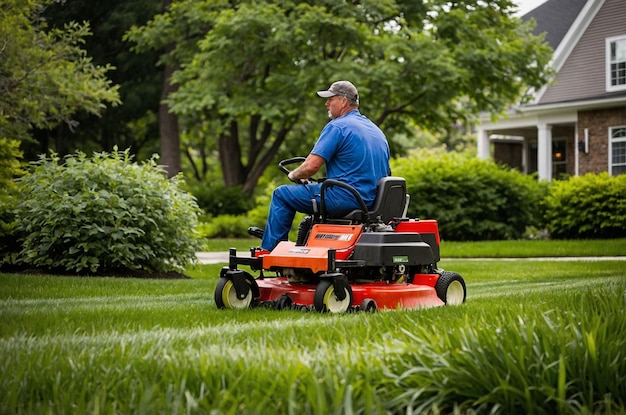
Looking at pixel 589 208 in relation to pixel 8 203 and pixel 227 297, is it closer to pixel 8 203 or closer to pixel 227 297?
pixel 8 203

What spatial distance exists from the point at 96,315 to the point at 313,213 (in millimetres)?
1894

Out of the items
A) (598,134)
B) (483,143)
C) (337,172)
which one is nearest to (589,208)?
(598,134)

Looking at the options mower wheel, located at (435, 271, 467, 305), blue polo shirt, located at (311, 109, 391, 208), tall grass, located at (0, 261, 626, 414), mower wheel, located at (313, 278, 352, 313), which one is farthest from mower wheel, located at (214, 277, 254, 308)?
tall grass, located at (0, 261, 626, 414)

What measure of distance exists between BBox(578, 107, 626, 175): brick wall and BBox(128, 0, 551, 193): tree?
2905mm

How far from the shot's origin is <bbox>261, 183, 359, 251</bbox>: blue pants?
6945 mm

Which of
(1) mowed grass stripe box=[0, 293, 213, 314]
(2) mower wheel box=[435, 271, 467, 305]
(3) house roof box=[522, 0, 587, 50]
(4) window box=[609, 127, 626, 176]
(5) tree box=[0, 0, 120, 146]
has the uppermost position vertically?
(3) house roof box=[522, 0, 587, 50]

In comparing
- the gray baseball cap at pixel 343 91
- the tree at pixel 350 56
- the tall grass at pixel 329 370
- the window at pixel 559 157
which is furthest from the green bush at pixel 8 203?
the window at pixel 559 157

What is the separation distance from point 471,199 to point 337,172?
12.1 m

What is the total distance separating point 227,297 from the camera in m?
7.06

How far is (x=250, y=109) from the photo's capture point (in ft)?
67.2

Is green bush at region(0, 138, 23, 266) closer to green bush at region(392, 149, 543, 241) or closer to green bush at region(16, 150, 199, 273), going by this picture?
green bush at region(16, 150, 199, 273)

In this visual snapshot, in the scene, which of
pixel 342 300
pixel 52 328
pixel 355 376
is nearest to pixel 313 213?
pixel 342 300

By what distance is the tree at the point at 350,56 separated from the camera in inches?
763

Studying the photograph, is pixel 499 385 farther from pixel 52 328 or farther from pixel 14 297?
pixel 14 297
